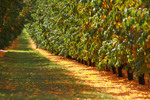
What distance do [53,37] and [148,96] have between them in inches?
989

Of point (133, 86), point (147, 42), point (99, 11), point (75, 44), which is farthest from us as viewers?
point (75, 44)

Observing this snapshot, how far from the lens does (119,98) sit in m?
12.1

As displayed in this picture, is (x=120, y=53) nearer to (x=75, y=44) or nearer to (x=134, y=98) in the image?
(x=134, y=98)

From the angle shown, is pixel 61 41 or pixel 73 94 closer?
pixel 73 94

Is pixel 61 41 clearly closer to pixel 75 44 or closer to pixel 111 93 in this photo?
pixel 75 44

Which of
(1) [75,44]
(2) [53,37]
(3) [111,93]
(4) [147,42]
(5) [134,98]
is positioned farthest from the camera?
(2) [53,37]

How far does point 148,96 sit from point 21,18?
698 inches

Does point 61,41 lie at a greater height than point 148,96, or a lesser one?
greater

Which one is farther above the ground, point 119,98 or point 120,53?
point 120,53

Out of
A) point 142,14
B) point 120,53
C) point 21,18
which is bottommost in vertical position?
point 120,53

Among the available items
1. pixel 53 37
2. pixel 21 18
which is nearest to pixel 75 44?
pixel 21 18

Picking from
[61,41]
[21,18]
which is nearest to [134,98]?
[21,18]

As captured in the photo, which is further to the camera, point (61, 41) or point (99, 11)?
point (61, 41)

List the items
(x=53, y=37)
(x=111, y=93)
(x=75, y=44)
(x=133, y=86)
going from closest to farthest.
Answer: (x=111, y=93)
(x=133, y=86)
(x=75, y=44)
(x=53, y=37)
